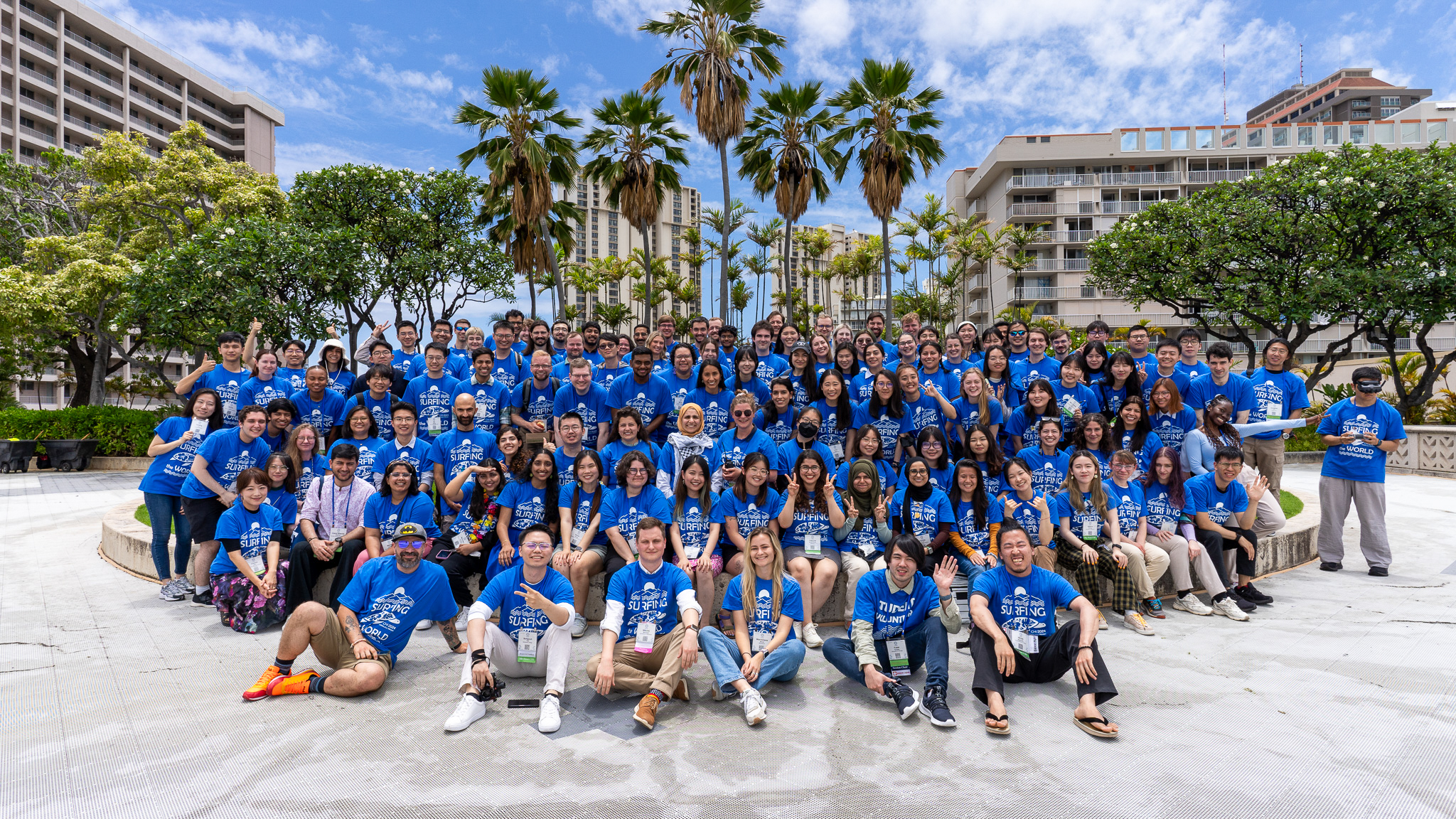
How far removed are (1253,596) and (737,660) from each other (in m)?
4.96

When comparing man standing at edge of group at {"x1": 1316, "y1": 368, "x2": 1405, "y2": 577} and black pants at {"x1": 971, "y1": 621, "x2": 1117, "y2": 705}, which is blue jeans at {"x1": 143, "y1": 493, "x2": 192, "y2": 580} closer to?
black pants at {"x1": 971, "y1": 621, "x2": 1117, "y2": 705}

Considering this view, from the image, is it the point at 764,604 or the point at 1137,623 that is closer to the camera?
the point at 764,604

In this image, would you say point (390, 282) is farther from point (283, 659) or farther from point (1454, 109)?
point (1454, 109)

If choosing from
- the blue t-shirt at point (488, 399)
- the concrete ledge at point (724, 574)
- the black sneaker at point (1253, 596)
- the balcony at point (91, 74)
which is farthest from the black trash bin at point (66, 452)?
the balcony at point (91, 74)

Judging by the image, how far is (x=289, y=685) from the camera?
4.13 m

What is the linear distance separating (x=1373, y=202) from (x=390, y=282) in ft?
97.6

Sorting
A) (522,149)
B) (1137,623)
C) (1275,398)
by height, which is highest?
(522,149)

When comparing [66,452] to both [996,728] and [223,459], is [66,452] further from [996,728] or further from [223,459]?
[996,728]

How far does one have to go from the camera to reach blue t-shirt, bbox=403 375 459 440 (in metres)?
7.18

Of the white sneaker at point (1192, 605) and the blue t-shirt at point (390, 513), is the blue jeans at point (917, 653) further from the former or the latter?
the blue t-shirt at point (390, 513)

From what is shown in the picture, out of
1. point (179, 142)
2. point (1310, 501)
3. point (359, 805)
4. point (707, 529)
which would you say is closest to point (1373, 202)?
point (1310, 501)

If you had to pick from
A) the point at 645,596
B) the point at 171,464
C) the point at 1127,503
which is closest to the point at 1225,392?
the point at 1127,503

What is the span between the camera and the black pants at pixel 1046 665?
3.76 meters

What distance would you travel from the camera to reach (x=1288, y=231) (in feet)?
68.0
